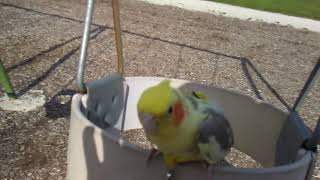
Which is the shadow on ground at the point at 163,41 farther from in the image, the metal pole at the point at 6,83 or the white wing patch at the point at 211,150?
the white wing patch at the point at 211,150

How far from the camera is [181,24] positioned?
3.77 metres

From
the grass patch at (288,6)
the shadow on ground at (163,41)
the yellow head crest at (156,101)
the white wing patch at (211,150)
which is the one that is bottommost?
the shadow on ground at (163,41)

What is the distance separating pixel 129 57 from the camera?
287cm

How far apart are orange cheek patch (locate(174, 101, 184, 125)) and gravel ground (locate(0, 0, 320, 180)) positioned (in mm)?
841

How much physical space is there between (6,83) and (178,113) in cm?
128

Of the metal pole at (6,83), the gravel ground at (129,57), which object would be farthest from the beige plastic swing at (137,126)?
the metal pole at (6,83)

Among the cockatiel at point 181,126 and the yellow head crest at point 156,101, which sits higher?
the yellow head crest at point 156,101

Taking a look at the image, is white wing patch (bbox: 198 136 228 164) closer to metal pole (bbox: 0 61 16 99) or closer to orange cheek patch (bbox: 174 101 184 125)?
orange cheek patch (bbox: 174 101 184 125)

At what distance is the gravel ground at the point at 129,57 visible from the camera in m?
1.79

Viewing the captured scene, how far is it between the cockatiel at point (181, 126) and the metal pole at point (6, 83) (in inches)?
45.4

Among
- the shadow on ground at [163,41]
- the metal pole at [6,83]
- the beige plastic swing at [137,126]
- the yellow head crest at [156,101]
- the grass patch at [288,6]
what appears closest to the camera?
the yellow head crest at [156,101]

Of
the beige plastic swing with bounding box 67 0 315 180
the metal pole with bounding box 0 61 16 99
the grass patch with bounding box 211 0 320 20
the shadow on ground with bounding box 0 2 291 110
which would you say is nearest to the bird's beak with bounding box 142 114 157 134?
the beige plastic swing with bounding box 67 0 315 180

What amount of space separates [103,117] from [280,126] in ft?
1.93

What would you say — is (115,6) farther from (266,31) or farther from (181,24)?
(266,31)
